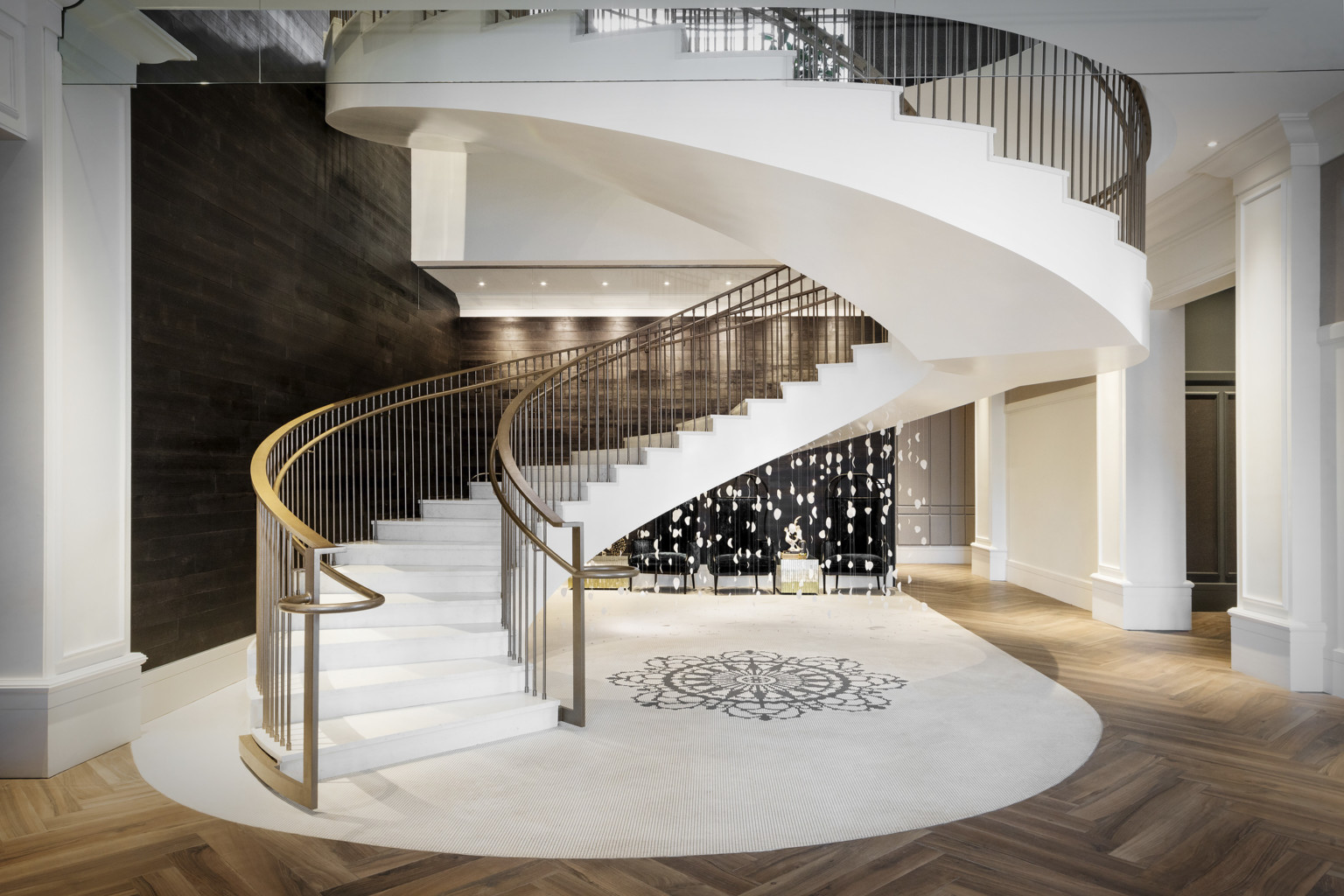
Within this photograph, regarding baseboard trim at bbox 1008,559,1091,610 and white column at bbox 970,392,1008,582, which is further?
white column at bbox 970,392,1008,582

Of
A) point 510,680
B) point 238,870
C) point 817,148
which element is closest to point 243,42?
point 817,148

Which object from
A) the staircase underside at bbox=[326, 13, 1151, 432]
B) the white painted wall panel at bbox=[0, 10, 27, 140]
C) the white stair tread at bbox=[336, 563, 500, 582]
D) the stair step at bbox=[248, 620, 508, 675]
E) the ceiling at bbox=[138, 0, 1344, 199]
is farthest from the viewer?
the white stair tread at bbox=[336, 563, 500, 582]

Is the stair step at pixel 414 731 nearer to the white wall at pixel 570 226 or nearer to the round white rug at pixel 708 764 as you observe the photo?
the round white rug at pixel 708 764

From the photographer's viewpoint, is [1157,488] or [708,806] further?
[1157,488]

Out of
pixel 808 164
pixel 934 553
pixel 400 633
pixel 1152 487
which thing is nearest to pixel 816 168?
pixel 808 164

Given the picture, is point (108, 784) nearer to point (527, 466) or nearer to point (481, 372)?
point (527, 466)

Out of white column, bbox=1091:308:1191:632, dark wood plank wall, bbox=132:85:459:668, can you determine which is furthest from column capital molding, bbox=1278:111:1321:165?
dark wood plank wall, bbox=132:85:459:668

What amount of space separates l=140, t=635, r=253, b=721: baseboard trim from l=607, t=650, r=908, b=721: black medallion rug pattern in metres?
2.51

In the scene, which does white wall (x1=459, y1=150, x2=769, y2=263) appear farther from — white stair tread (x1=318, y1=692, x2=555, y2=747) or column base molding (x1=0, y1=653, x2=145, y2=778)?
column base molding (x1=0, y1=653, x2=145, y2=778)

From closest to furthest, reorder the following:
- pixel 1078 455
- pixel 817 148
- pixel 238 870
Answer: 1. pixel 238 870
2. pixel 817 148
3. pixel 1078 455

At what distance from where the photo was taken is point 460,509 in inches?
252

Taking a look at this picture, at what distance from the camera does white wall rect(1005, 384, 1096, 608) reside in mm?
8758

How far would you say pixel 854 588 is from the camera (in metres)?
10.3

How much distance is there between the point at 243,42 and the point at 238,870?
3.02 m
